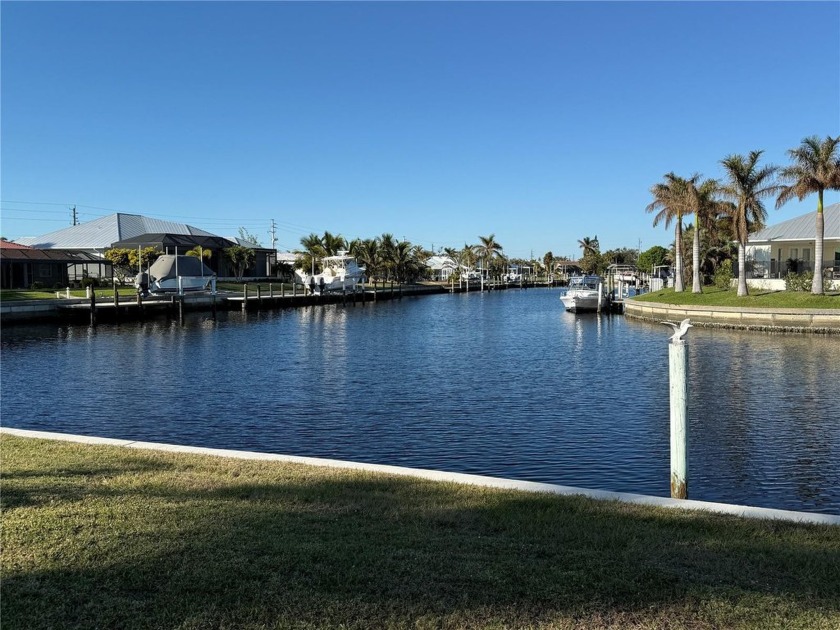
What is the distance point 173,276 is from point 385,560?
192 feet

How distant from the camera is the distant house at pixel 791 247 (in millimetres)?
53250

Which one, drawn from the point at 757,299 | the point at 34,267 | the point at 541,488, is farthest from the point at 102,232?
the point at 541,488

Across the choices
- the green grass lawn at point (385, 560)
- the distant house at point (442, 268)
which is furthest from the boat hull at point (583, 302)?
the distant house at point (442, 268)

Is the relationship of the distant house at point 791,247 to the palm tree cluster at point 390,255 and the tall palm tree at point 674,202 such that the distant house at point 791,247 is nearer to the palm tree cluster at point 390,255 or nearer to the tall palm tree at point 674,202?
the tall palm tree at point 674,202

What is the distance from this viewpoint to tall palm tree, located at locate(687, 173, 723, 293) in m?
53.9

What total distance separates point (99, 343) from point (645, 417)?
2781cm

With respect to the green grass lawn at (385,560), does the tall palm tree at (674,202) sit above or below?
above

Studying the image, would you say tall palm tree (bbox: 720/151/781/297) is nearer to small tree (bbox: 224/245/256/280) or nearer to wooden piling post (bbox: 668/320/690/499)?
wooden piling post (bbox: 668/320/690/499)

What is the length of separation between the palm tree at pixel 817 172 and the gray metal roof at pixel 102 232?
70.0m

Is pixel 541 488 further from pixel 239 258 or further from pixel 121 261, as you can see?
pixel 239 258

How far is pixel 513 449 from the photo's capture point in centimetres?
1393

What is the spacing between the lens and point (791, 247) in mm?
57219

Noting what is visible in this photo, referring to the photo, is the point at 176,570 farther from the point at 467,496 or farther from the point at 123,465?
the point at 123,465

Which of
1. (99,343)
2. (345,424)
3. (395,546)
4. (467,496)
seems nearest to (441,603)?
(395,546)
